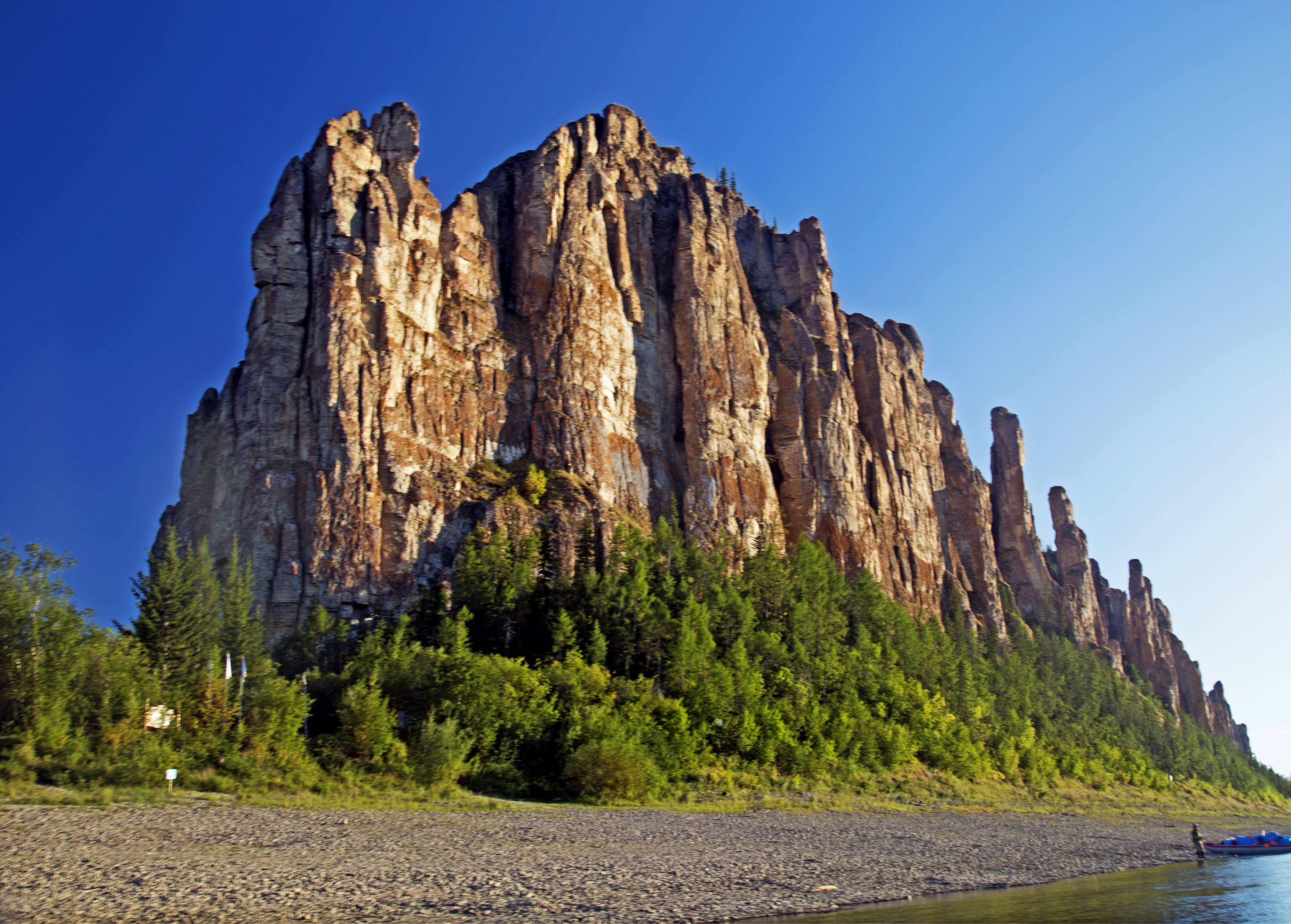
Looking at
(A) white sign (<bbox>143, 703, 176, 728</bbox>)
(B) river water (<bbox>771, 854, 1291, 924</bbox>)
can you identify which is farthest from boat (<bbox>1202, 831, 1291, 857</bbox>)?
(A) white sign (<bbox>143, 703, 176, 728</bbox>)

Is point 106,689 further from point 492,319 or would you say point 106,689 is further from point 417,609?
point 492,319

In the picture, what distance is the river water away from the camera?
23.6 m

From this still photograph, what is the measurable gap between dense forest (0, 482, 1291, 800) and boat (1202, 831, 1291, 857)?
1842cm

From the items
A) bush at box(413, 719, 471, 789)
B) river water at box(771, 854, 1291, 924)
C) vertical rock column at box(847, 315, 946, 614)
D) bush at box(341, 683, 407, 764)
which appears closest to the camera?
river water at box(771, 854, 1291, 924)

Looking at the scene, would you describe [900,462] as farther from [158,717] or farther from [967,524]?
[158,717]

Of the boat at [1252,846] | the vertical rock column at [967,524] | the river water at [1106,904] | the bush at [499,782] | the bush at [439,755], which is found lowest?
the boat at [1252,846]

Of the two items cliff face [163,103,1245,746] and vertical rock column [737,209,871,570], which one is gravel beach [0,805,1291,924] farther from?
vertical rock column [737,209,871,570]

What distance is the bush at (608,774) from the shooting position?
42.9 meters

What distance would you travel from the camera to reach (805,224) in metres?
125

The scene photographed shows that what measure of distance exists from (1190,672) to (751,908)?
169833 mm

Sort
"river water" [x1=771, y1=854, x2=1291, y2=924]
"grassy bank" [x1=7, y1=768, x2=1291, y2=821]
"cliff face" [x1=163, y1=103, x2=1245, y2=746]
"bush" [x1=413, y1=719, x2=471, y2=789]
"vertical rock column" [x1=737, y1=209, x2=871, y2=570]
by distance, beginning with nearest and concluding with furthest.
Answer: "river water" [x1=771, y1=854, x2=1291, y2=924] < "grassy bank" [x1=7, y1=768, x2=1291, y2=821] < "bush" [x1=413, y1=719, x2=471, y2=789] < "cliff face" [x1=163, y1=103, x2=1245, y2=746] < "vertical rock column" [x1=737, y1=209, x2=871, y2=570]

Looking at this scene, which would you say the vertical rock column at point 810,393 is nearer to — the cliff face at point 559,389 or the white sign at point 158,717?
the cliff face at point 559,389

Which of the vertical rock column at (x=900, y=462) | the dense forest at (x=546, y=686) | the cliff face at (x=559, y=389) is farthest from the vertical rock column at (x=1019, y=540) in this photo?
the dense forest at (x=546, y=686)

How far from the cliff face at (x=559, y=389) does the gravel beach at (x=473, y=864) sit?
3578cm
